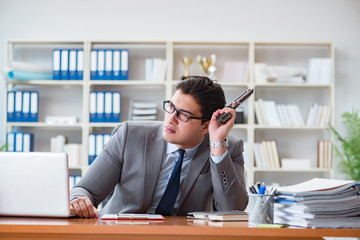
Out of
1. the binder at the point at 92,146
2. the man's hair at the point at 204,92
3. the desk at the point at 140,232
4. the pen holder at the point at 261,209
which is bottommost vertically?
the binder at the point at 92,146

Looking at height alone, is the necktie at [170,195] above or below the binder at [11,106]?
below

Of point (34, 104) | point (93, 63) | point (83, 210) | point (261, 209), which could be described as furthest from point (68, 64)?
point (261, 209)

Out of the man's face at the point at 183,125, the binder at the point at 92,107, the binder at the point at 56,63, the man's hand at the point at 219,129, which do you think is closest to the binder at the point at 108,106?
the binder at the point at 92,107

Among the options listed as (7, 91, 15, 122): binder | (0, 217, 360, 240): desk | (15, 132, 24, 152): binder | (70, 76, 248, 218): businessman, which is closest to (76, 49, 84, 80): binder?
(7, 91, 15, 122): binder

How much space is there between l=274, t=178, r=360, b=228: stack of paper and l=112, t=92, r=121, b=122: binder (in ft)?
10.9

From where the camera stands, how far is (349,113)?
16.3ft

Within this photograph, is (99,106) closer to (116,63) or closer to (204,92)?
(116,63)

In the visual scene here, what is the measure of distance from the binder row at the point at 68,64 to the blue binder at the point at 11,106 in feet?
1.40

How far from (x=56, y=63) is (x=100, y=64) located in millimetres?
412

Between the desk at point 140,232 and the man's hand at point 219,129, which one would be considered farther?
the man's hand at point 219,129

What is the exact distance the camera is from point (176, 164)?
221 centimetres

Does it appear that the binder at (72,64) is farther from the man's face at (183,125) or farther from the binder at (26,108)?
the man's face at (183,125)

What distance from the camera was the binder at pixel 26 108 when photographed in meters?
4.89

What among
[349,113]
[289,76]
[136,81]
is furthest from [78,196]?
[349,113]
